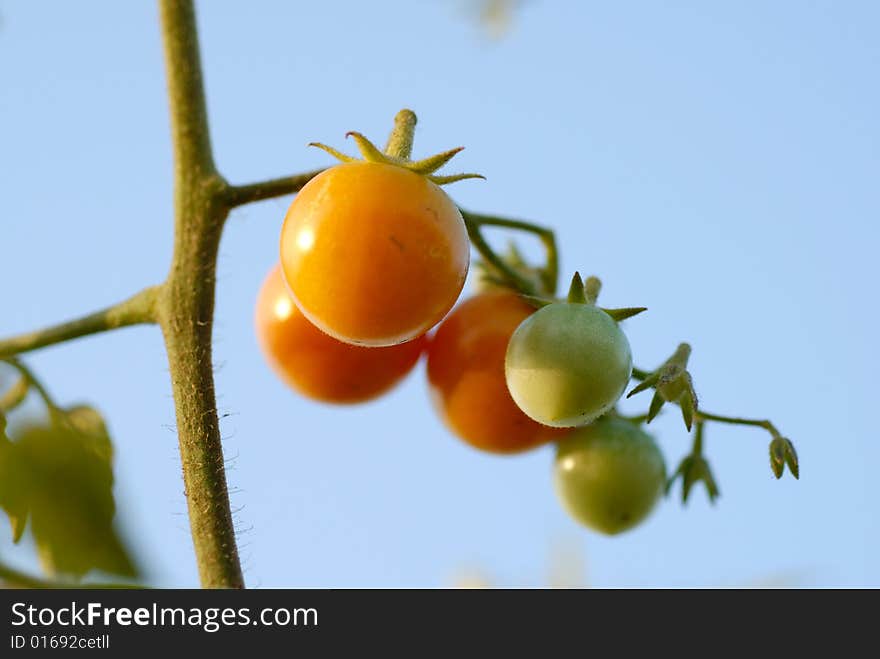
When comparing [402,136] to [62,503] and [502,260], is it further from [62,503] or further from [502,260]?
[62,503]

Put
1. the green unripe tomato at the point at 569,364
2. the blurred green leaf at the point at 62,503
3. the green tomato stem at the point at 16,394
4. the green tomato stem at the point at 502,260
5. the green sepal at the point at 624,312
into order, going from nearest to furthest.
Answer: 1. the blurred green leaf at the point at 62,503
2. the green unripe tomato at the point at 569,364
3. the green sepal at the point at 624,312
4. the green tomato stem at the point at 16,394
5. the green tomato stem at the point at 502,260

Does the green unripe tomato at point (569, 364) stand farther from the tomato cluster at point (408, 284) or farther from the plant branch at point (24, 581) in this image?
the plant branch at point (24, 581)

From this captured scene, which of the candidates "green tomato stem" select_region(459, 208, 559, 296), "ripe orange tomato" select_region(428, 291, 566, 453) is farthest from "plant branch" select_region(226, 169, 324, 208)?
"ripe orange tomato" select_region(428, 291, 566, 453)

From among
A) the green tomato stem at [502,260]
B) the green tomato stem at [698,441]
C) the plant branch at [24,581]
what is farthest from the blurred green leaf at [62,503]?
the green tomato stem at [698,441]

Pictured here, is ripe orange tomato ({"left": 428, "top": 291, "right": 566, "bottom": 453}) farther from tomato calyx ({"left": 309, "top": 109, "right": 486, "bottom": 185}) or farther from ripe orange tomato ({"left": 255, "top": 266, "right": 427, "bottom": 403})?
tomato calyx ({"left": 309, "top": 109, "right": 486, "bottom": 185})
